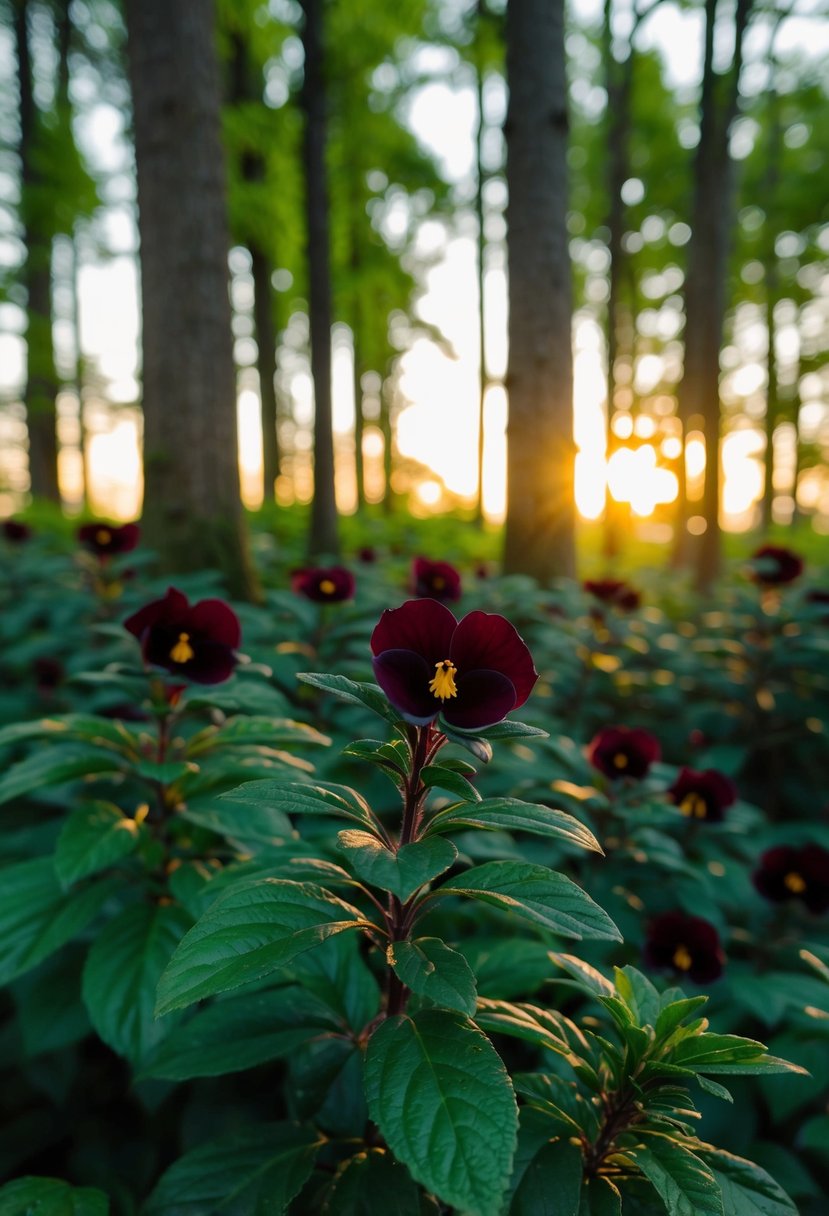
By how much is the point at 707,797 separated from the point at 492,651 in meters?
1.50

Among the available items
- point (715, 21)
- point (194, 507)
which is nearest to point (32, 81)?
point (715, 21)

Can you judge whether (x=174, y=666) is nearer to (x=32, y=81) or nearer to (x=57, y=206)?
(x=57, y=206)

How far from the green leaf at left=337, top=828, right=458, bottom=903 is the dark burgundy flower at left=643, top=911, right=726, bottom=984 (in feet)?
4.12

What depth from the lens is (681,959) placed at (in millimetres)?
1848

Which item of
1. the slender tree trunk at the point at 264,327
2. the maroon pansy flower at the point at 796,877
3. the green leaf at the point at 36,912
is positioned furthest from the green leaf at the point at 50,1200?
the slender tree trunk at the point at 264,327

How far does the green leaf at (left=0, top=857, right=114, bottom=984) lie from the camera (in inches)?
57.0

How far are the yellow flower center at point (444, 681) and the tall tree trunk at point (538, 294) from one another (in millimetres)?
4361

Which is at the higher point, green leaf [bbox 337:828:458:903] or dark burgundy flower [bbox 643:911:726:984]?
green leaf [bbox 337:828:458:903]

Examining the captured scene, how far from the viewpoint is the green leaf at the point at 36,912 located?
1.45 meters

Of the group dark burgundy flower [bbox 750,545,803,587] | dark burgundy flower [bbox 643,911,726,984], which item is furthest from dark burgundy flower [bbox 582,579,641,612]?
dark burgundy flower [bbox 643,911,726,984]

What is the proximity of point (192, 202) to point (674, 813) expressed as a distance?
3933 mm

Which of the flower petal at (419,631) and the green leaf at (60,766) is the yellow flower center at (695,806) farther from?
the green leaf at (60,766)

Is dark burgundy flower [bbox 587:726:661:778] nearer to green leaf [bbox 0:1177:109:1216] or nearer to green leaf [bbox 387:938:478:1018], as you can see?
green leaf [bbox 387:938:478:1018]

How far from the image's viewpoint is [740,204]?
14.7 m
